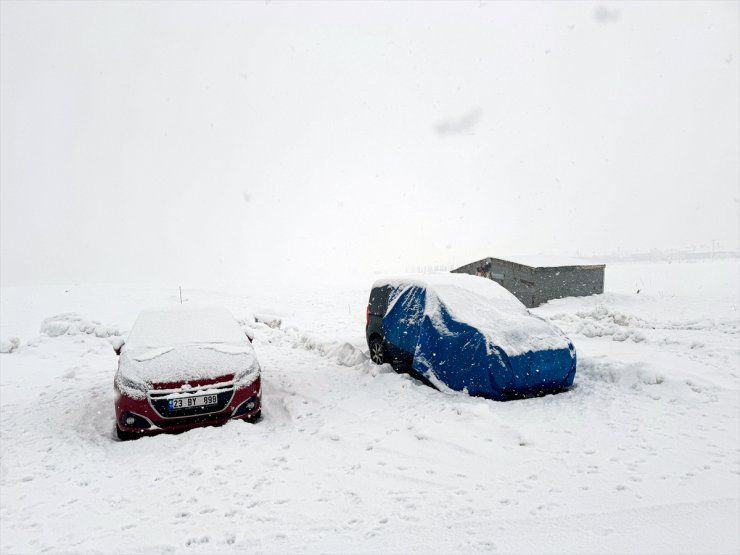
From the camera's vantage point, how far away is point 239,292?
27.6 metres

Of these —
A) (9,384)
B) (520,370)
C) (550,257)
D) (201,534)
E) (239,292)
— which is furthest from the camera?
(239,292)

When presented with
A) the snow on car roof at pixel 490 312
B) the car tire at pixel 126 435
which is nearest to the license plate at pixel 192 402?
the car tire at pixel 126 435

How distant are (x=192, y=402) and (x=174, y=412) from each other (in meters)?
0.22

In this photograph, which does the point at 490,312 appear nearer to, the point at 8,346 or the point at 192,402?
the point at 192,402

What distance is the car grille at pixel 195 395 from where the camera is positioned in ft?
16.7

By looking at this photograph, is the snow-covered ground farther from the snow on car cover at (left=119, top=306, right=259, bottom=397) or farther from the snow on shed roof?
the snow on shed roof

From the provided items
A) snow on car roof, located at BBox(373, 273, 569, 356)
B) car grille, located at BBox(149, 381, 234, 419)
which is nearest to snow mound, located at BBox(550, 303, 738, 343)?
snow on car roof, located at BBox(373, 273, 569, 356)

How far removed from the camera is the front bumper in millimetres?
5059

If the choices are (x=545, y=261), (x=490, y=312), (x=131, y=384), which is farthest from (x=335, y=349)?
(x=545, y=261)

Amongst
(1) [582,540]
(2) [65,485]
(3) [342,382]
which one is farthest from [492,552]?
(3) [342,382]

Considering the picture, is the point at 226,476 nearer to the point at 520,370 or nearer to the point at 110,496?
the point at 110,496

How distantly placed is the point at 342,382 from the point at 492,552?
4588 mm

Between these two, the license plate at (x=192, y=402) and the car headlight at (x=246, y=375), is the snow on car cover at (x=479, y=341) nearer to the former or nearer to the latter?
the car headlight at (x=246, y=375)

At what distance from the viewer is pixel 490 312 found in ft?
21.7
